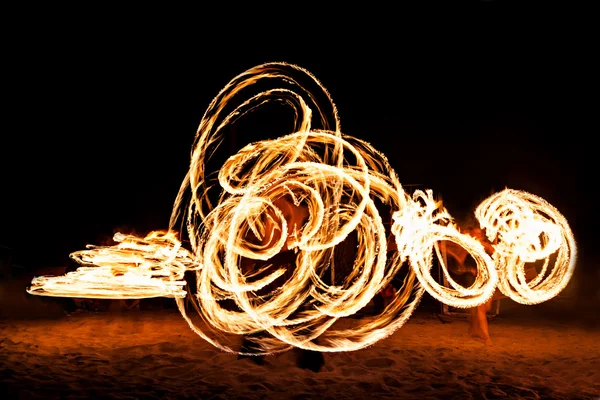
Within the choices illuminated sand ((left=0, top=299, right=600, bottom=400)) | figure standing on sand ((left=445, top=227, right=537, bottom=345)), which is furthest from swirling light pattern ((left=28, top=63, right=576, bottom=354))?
illuminated sand ((left=0, top=299, right=600, bottom=400))

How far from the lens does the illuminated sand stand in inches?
171


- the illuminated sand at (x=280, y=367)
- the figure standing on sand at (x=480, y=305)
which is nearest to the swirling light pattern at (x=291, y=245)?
the figure standing on sand at (x=480, y=305)

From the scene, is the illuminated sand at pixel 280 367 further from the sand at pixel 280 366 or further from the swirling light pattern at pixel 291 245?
the swirling light pattern at pixel 291 245

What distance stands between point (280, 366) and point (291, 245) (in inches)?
42.4

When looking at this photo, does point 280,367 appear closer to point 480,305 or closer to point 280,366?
point 280,366

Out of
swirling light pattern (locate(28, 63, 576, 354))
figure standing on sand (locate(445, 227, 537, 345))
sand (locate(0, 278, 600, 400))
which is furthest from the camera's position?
figure standing on sand (locate(445, 227, 537, 345))

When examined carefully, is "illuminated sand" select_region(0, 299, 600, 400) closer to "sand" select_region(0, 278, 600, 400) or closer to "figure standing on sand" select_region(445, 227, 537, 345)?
"sand" select_region(0, 278, 600, 400)

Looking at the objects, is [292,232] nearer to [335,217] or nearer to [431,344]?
[335,217]

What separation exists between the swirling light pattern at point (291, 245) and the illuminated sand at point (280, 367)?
13.1 inches

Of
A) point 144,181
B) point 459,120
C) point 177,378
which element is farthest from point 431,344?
point 144,181

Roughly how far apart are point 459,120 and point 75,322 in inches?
→ 418

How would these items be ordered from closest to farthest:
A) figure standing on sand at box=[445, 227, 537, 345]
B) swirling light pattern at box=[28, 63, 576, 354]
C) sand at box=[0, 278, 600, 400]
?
sand at box=[0, 278, 600, 400]
swirling light pattern at box=[28, 63, 576, 354]
figure standing on sand at box=[445, 227, 537, 345]

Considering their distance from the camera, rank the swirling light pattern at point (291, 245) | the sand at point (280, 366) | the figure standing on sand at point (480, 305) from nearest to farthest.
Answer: the sand at point (280, 366) → the swirling light pattern at point (291, 245) → the figure standing on sand at point (480, 305)

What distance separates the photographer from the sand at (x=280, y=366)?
14.3 feet
